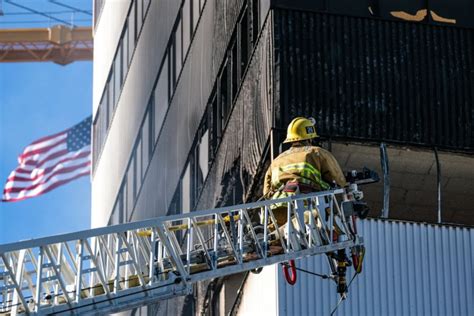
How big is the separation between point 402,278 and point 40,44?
51424 millimetres

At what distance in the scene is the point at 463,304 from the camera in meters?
22.1

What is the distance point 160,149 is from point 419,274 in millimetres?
13879

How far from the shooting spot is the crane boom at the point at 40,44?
230 feet

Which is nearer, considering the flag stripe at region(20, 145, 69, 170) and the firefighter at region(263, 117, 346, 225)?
the firefighter at region(263, 117, 346, 225)

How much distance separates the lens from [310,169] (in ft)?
62.5

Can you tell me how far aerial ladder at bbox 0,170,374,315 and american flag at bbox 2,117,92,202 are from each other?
31385mm

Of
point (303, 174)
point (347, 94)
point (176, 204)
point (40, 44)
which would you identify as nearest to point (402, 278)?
point (347, 94)

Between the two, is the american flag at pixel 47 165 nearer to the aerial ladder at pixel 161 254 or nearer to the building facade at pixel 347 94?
the building facade at pixel 347 94

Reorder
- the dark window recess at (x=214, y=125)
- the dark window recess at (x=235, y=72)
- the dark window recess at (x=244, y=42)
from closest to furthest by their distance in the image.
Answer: the dark window recess at (x=244, y=42), the dark window recess at (x=235, y=72), the dark window recess at (x=214, y=125)

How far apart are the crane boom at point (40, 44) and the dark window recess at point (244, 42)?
1800 inches

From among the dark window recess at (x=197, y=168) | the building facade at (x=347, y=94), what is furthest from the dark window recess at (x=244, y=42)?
the dark window recess at (x=197, y=168)

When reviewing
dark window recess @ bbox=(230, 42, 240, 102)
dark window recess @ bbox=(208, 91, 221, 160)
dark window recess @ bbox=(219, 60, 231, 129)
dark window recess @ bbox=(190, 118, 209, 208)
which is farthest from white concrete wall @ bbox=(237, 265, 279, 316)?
dark window recess @ bbox=(190, 118, 209, 208)

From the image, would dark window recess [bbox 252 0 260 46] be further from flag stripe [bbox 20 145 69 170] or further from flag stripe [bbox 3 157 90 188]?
flag stripe [bbox 3 157 90 188]

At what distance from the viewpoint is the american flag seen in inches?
1978
